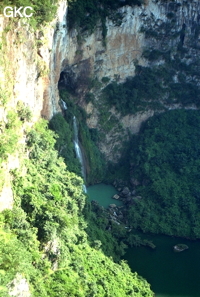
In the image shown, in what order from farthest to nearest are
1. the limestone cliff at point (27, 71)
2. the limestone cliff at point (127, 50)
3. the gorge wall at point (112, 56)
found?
the limestone cliff at point (127, 50)
the gorge wall at point (112, 56)
the limestone cliff at point (27, 71)

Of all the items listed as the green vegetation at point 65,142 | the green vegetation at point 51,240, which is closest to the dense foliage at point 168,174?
the green vegetation at point 65,142

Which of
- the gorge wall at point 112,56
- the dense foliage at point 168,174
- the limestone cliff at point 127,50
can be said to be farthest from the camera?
the limestone cliff at point 127,50

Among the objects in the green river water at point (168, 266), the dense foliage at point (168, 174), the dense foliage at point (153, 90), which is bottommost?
the green river water at point (168, 266)

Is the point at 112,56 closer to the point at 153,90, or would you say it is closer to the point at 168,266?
the point at 153,90

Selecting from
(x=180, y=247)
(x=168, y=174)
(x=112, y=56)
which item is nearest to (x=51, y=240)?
(x=180, y=247)

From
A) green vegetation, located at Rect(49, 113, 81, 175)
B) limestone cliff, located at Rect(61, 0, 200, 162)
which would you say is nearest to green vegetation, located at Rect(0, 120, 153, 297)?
green vegetation, located at Rect(49, 113, 81, 175)

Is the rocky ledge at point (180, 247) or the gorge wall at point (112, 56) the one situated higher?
the gorge wall at point (112, 56)

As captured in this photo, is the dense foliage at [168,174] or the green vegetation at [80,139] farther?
the dense foliage at [168,174]

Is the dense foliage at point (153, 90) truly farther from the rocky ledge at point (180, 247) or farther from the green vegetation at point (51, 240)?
the rocky ledge at point (180, 247)
